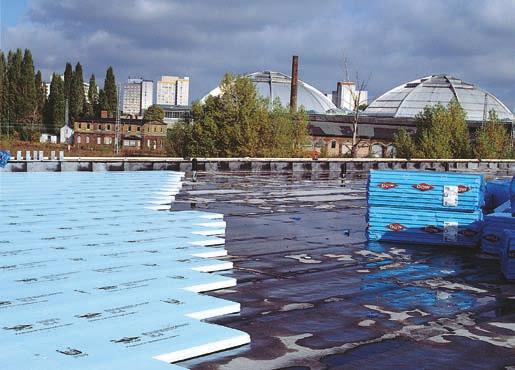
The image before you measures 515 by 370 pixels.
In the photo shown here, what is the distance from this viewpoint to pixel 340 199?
2284 centimetres

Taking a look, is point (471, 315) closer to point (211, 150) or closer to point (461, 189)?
point (461, 189)

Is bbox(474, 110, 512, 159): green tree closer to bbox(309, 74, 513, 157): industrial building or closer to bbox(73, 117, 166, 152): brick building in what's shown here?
bbox(309, 74, 513, 157): industrial building

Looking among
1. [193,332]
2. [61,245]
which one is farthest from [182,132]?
[193,332]

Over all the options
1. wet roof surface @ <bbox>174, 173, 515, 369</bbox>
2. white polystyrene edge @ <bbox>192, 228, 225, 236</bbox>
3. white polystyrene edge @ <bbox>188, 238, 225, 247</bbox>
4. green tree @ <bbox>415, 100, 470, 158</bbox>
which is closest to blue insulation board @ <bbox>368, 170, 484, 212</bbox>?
wet roof surface @ <bbox>174, 173, 515, 369</bbox>

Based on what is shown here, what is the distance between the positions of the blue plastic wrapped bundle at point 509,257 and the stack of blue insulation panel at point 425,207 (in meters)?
2.65

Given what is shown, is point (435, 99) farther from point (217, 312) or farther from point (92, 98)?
point (217, 312)

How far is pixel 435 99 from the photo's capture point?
98750mm

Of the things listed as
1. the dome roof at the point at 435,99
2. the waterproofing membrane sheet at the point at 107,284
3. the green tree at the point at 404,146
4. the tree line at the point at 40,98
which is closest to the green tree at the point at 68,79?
the tree line at the point at 40,98

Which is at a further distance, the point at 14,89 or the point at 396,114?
the point at 396,114

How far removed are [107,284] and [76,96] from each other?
3560 inches

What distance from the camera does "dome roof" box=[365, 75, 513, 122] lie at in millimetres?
97750

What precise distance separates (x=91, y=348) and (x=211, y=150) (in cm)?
4478

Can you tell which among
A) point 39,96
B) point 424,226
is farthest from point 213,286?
point 39,96

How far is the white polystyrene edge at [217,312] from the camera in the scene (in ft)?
23.7
